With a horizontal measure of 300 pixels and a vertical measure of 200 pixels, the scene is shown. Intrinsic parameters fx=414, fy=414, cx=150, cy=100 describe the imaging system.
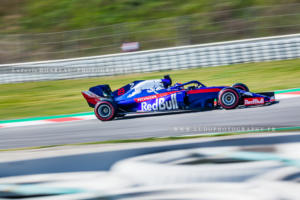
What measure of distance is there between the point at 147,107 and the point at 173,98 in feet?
1.97

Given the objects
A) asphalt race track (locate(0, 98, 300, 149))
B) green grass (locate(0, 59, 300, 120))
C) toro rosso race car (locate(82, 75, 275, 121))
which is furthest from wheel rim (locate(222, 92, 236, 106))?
green grass (locate(0, 59, 300, 120))

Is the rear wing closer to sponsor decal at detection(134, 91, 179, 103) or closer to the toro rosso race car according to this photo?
the toro rosso race car

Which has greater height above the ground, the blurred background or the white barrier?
the blurred background

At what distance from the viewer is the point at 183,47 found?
1443 centimetres

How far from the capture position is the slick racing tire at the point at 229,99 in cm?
800

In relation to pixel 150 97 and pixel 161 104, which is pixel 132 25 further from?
pixel 161 104

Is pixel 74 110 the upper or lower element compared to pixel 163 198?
upper

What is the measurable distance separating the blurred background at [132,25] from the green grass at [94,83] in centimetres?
142

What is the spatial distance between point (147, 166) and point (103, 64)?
11.1 m

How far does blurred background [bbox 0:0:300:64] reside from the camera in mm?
14472

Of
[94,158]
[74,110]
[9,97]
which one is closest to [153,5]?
[9,97]

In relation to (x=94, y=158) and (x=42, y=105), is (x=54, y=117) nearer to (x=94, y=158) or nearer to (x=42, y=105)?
(x=42, y=105)

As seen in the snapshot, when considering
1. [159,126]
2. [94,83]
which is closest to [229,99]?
[159,126]

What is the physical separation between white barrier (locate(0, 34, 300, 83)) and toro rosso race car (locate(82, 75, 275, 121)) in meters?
5.42
